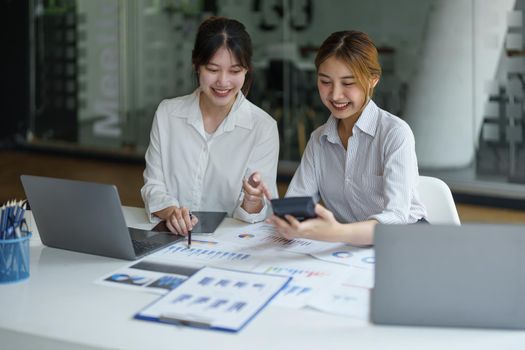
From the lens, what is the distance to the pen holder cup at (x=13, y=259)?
5.77 ft

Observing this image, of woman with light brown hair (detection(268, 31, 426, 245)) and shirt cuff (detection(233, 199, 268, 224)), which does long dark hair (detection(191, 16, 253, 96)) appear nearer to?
woman with light brown hair (detection(268, 31, 426, 245))

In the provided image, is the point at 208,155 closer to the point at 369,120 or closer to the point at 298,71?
the point at 369,120

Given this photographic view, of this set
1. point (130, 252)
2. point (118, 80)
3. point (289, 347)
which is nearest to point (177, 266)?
point (130, 252)

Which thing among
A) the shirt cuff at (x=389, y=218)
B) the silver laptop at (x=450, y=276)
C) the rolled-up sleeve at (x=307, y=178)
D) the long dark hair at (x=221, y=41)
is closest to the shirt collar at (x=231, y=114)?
the long dark hair at (x=221, y=41)

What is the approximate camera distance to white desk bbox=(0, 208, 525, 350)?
1411 millimetres

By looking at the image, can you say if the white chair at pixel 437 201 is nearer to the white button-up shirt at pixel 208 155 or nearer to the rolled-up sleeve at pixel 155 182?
the white button-up shirt at pixel 208 155

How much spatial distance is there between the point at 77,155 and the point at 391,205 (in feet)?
18.6

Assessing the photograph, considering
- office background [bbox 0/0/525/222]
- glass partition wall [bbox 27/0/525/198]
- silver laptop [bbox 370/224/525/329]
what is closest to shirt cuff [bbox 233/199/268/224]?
silver laptop [bbox 370/224/525/329]

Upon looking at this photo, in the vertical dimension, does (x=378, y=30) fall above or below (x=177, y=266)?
above

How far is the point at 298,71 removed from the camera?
20.5 ft

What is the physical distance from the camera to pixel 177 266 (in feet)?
6.16

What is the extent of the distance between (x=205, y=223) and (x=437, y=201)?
730mm

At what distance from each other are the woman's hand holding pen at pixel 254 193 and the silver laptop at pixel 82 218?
0.35 meters

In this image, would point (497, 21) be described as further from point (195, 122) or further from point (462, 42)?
point (195, 122)
